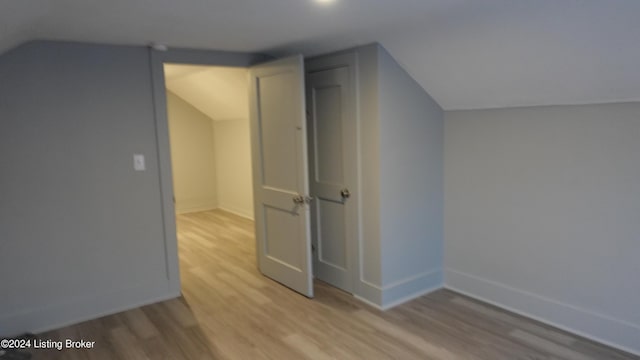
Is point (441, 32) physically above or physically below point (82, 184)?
above

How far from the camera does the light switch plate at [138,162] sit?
11.2 feet

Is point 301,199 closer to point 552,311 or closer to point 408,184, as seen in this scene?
point 408,184

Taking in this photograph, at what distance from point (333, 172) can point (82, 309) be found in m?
2.19

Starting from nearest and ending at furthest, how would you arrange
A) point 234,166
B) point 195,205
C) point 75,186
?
point 75,186 < point 234,166 < point 195,205

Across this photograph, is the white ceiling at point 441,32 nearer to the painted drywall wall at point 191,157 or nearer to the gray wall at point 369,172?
the gray wall at point 369,172

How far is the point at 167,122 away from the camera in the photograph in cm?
355

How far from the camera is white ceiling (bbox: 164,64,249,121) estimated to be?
5270mm

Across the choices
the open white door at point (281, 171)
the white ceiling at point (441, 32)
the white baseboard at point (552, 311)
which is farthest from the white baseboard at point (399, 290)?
the white ceiling at point (441, 32)

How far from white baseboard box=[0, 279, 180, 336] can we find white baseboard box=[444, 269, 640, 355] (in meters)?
2.42

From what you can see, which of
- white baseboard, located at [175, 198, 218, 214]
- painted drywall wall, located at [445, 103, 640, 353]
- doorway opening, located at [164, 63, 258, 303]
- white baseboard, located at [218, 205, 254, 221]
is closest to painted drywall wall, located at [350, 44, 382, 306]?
painted drywall wall, located at [445, 103, 640, 353]

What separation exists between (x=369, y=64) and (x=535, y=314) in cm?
217

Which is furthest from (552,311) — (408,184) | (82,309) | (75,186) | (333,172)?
(75,186)

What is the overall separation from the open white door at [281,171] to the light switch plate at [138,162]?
3.20 ft

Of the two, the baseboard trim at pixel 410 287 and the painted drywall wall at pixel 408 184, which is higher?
the painted drywall wall at pixel 408 184
